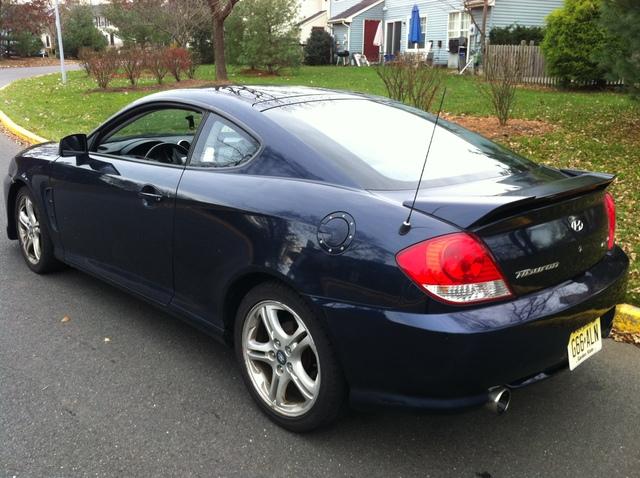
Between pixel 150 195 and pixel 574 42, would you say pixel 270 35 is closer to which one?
pixel 574 42

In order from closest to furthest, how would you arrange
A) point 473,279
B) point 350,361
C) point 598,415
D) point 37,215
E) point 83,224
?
1. point 473,279
2. point 350,361
3. point 598,415
4. point 83,224
5. point 37,215

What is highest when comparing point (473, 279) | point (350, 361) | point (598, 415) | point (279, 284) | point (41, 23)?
point (41, 23)

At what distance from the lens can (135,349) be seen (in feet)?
12.3

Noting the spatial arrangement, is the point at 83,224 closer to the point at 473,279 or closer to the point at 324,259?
the point at 324,259

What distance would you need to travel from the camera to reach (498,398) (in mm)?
2484

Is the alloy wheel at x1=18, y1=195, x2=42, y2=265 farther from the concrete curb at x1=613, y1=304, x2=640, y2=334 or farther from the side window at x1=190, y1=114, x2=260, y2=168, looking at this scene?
the concrete curb at x1=613, y1=304, x2=640, y2=334

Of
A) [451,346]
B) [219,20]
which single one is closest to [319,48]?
[219,20]

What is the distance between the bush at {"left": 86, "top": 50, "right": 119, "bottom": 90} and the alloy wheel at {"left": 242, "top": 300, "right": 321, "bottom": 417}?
1736 centimetres

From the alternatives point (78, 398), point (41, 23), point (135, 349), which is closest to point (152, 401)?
point (78, 398)

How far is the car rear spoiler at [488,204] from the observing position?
2414mm

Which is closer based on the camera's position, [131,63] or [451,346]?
[451,346]

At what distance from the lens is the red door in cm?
3434

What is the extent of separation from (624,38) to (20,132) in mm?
10475

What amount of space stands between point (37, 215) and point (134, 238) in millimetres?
1521
